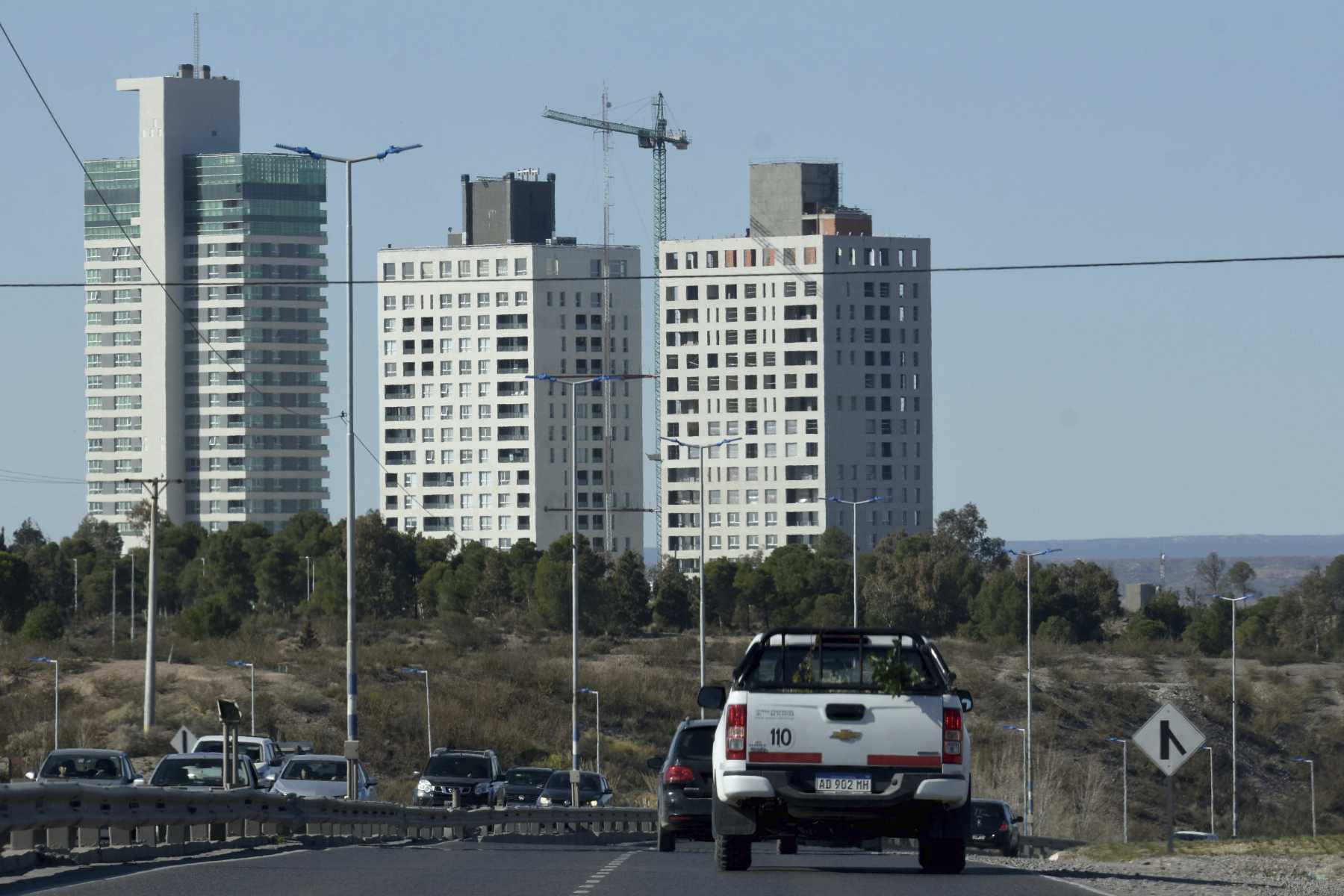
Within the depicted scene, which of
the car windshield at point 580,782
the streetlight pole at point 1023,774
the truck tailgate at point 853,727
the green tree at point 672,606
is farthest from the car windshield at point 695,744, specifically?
the green tree at point 672,606

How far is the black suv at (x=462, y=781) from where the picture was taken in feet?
157

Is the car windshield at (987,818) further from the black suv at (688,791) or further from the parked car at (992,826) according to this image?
the black suv at (688,791)

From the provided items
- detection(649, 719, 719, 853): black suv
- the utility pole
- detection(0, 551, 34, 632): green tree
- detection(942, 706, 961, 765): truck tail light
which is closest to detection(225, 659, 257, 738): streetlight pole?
the utility pole

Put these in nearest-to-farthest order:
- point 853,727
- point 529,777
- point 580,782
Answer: point 853,727 < point 580,782 < point 529,777

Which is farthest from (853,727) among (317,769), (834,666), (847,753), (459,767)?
(459,767)

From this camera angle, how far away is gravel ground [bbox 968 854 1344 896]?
1959cm

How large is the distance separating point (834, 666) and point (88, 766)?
19526 millimetres

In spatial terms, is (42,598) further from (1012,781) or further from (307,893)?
(307,893)

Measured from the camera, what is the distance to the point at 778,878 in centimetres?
1978

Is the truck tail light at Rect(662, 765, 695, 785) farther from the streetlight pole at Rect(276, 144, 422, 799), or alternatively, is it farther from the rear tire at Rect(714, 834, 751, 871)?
the streetlight pole at Rect(276, 144, 422, 799)

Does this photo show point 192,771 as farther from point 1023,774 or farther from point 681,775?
point 1023,774

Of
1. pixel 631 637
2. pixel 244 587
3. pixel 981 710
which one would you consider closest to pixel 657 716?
pixel 981 710

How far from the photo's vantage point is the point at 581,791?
49.5m

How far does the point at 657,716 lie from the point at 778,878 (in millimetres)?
79126
